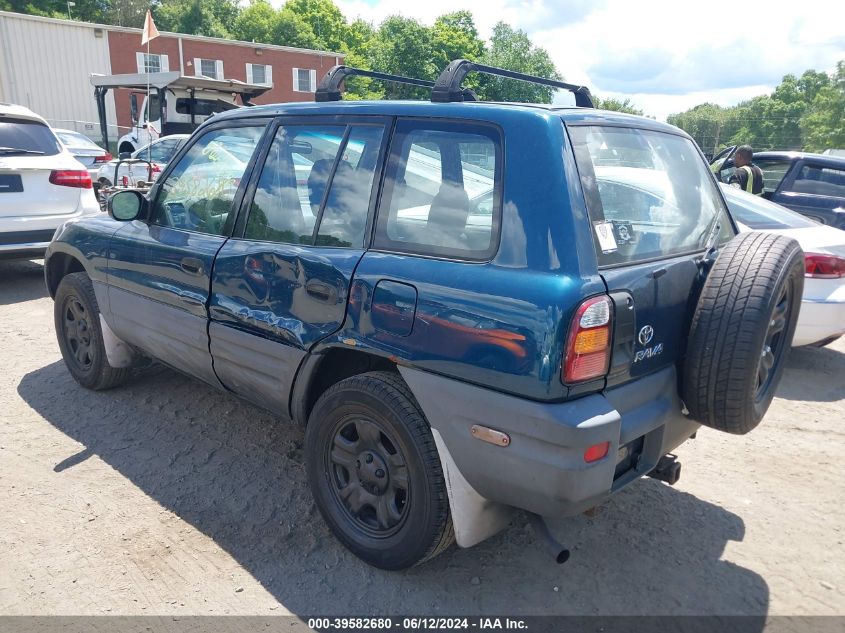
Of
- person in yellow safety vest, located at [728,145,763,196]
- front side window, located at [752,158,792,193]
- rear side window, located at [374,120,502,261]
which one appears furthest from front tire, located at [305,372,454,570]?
front side window, located at [752,158,792,193]

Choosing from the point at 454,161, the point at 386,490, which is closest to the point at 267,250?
the point at 454,161

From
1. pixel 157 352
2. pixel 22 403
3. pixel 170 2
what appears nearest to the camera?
pixel 157 352

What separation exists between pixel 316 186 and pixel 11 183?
203 inches

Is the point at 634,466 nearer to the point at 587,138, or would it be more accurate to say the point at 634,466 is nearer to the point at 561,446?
the point at 561,446

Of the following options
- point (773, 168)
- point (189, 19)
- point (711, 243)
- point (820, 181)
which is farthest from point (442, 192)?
point (189, 19)

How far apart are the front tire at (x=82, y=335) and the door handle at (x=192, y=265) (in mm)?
1165

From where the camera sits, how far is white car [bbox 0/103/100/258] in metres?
6.42

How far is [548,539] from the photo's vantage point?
91.5 inches

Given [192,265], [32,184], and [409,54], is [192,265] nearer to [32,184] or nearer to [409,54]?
[32,184]

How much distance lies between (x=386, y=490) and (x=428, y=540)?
0.30 m

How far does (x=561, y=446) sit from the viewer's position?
2045 millimetres

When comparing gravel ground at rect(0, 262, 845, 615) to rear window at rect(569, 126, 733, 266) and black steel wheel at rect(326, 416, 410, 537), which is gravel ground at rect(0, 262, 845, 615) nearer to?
black steel wheel at rect(326, 416, 410, 537)

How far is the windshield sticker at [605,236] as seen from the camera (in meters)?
2.23

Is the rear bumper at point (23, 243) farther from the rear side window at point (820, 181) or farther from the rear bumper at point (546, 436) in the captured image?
the rear side window at point (820, 181)
